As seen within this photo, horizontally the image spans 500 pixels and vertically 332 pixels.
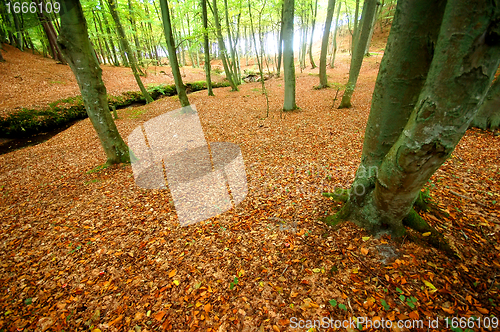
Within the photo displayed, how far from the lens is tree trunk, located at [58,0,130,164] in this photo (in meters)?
4.57

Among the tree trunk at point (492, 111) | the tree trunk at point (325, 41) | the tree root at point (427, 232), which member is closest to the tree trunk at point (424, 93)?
the tree root at point (427, 232)

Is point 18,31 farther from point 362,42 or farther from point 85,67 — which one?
point 362,42

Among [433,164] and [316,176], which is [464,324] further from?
[316,176]

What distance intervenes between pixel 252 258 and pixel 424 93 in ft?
8.56

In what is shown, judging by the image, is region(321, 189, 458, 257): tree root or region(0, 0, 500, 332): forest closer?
region(0, 0, 500, 332): forest

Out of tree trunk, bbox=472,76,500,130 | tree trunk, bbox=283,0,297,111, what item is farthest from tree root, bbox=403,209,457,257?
tree trunk, bbox=283,0,297,111

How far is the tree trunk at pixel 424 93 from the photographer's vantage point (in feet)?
4.13

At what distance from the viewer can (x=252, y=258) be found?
9.11ft

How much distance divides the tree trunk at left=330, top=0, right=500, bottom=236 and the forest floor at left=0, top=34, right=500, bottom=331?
0.69 m

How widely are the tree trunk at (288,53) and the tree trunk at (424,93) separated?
7.03 metres

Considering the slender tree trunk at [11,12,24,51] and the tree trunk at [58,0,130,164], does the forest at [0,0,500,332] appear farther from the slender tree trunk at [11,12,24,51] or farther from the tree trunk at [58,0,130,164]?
the slender tree trunk at [11,12,24,51]

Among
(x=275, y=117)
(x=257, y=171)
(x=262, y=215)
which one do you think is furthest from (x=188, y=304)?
(x=275, y=117)

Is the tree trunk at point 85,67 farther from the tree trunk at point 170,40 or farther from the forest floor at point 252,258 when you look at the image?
the tree trunk at point 170,40

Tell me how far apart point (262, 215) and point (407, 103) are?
8.39 ft
